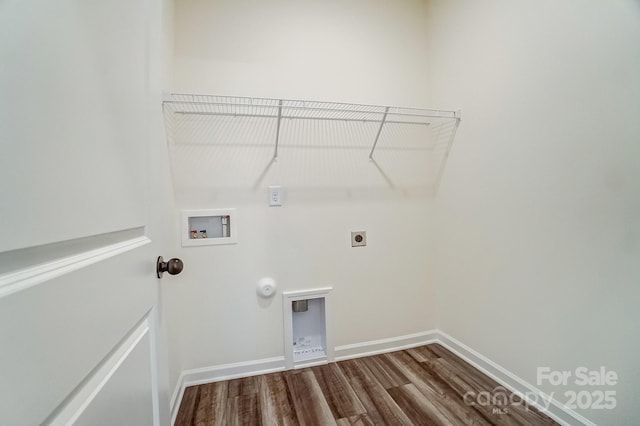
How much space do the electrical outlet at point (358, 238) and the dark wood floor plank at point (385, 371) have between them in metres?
0.81

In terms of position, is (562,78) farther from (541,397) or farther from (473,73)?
→ (541,397)

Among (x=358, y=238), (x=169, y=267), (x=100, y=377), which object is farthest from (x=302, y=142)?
(x=100, y=377)

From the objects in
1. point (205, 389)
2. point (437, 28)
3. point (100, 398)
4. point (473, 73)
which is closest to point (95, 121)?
point (100, 398)

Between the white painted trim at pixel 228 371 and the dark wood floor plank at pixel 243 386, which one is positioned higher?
the white painted trim at pixel 228 371

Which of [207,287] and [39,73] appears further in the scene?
[207,287]

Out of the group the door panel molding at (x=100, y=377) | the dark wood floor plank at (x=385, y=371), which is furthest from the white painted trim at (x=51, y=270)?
the dark wood floor plank at (x=385, y=371)

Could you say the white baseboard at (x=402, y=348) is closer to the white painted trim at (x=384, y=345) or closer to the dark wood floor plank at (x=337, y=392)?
the white painted trim at (x=384, y=345)

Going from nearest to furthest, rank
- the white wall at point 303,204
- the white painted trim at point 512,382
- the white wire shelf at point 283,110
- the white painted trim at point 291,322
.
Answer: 1. the white painted trim at point 512,382
2. the white wire shelf at point 283,110
3. the white wall at point 303,204
4. the white painted trim at point 291,322

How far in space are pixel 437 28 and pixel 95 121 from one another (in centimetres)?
229

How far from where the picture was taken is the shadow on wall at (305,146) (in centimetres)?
160

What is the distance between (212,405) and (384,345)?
3.87 ft

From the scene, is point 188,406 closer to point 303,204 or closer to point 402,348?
point 303,204

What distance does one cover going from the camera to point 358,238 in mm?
1888

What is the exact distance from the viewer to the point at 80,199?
16.9 inches
